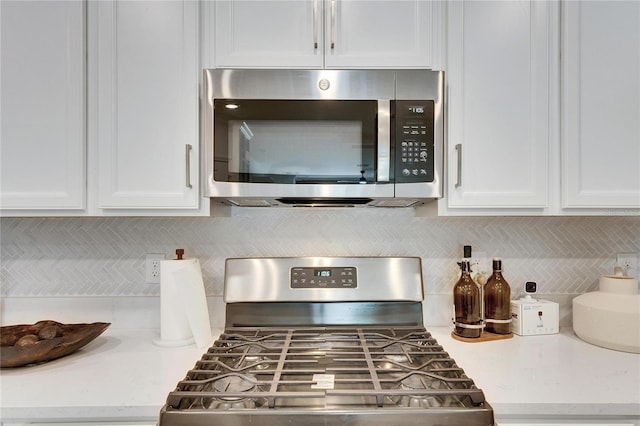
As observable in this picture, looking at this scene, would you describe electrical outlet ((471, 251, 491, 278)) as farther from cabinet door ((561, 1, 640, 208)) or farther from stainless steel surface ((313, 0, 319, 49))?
stainless steel surface ((313, 0, 319, 49))

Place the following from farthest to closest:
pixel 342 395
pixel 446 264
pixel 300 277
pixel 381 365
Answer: pixel 446 264, pixel 300 277, pixel 381 365, pixel 342 395

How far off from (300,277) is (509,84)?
99 centimetres

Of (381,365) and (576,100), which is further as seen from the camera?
(576,100)

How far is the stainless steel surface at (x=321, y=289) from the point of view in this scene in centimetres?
146

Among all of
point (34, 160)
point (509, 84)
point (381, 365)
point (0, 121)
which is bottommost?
point (381, 365)

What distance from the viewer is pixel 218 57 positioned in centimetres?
127

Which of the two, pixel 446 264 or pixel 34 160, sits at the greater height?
pixel 34 160

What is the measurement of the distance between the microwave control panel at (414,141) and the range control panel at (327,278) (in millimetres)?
432

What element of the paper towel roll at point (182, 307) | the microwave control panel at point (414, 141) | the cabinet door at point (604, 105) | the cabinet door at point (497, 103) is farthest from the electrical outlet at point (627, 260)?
the paper towel roll at point (182, 307)

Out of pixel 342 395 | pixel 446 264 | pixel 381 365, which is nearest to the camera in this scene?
pixel 342 395

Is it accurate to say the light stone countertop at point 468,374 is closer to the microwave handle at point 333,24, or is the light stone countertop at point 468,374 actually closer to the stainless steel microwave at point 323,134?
the stainless steel microwave at point 323,134

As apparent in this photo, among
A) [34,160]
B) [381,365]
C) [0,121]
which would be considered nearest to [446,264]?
[381,365]

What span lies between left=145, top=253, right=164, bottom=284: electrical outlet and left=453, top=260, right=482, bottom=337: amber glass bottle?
3.81 ft

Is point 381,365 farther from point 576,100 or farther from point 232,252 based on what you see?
point 576,100
